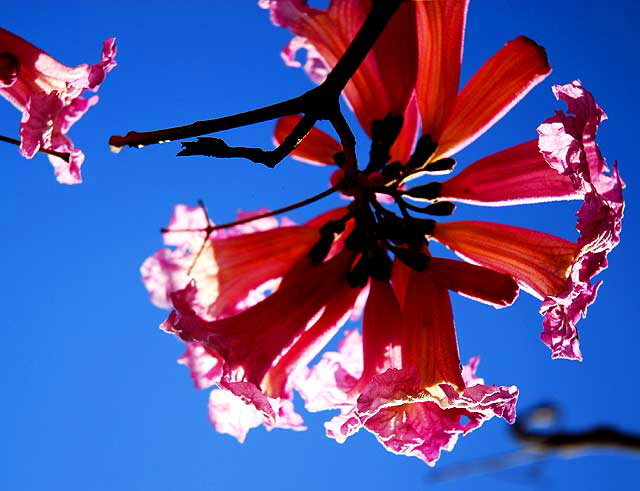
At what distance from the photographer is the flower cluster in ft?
4.44

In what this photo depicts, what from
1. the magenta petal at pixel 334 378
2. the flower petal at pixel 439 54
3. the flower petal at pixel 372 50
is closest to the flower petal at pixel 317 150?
the flower petal at pixel 372 50

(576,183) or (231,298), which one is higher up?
(576,183)

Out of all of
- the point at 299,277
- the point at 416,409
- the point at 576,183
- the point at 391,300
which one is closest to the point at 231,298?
the point at 299,277

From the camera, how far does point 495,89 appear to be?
141 cm

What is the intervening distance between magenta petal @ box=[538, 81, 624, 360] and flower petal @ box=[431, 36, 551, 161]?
0.57ft

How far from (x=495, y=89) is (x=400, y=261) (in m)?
0.41

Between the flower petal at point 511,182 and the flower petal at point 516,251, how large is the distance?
Answer: 6 centimetres

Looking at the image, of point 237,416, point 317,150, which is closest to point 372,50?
point 317,150

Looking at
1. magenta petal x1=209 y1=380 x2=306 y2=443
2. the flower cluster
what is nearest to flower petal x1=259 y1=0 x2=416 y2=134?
the flower cluster

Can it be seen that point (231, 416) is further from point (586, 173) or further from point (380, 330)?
point (586, 173)

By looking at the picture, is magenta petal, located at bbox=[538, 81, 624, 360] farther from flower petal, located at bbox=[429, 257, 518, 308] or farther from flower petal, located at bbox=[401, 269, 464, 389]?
flower petal, located at bbox=[401, 269, 464, 389]

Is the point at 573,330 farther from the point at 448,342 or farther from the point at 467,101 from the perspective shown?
the point at 467,101

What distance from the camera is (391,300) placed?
149 centimetres

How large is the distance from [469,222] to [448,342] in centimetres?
27
